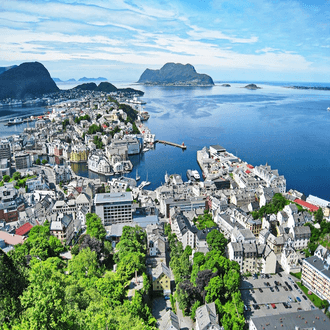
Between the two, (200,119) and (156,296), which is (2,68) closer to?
(200,119)

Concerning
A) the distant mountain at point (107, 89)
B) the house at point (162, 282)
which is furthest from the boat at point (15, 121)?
the house at point (162, 282)

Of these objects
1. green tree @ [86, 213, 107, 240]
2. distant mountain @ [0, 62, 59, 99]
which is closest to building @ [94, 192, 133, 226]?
green tree @ [86, 213, 107, 240]

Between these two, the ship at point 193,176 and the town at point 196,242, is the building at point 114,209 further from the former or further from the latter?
the ship at point 193,176

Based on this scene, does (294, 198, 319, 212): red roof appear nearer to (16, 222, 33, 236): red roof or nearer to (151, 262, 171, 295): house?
(151, 262, 171, 295): house

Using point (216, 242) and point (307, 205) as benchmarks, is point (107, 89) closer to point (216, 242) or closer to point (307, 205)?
point (307, 205)

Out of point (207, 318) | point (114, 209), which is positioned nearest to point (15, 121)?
point (114, 209)
